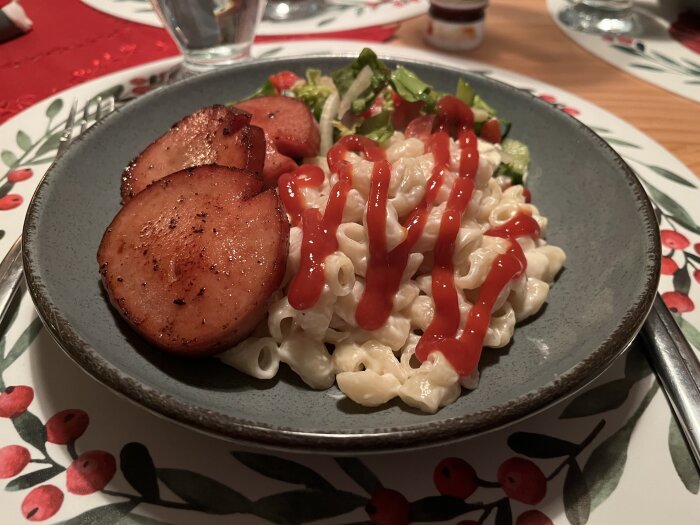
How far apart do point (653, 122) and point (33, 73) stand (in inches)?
130

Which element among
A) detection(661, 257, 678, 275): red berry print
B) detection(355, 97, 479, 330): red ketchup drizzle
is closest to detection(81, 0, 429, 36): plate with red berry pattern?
detection(355, 97, 479, 330): red ketchup drizzle

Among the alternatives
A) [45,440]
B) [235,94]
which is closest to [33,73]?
[235,94]

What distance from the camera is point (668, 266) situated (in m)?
2.18

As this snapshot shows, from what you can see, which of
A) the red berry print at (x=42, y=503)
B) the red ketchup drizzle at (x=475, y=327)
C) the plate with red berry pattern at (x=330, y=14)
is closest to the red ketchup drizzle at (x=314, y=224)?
the red ketchup drizzle at (x=475, y=327)

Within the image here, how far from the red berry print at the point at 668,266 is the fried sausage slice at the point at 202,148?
4.97 ft

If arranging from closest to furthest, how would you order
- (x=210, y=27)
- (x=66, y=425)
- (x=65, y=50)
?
(x=66, y=425) < (x=210, y=27) < (x=65, y=50)

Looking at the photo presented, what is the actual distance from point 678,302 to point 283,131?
1508mm

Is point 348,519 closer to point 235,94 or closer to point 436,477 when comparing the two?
point 436,477

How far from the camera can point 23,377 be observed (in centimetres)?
165

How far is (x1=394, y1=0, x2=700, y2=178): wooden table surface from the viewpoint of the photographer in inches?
118

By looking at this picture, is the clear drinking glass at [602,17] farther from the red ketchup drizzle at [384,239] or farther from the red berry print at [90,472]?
the red berry print at [90,472]

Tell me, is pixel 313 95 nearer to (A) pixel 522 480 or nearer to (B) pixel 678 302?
(B) pixel 678 302

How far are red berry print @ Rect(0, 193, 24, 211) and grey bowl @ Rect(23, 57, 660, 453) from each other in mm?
465

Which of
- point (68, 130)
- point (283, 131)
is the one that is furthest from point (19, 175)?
point (283, 131)
